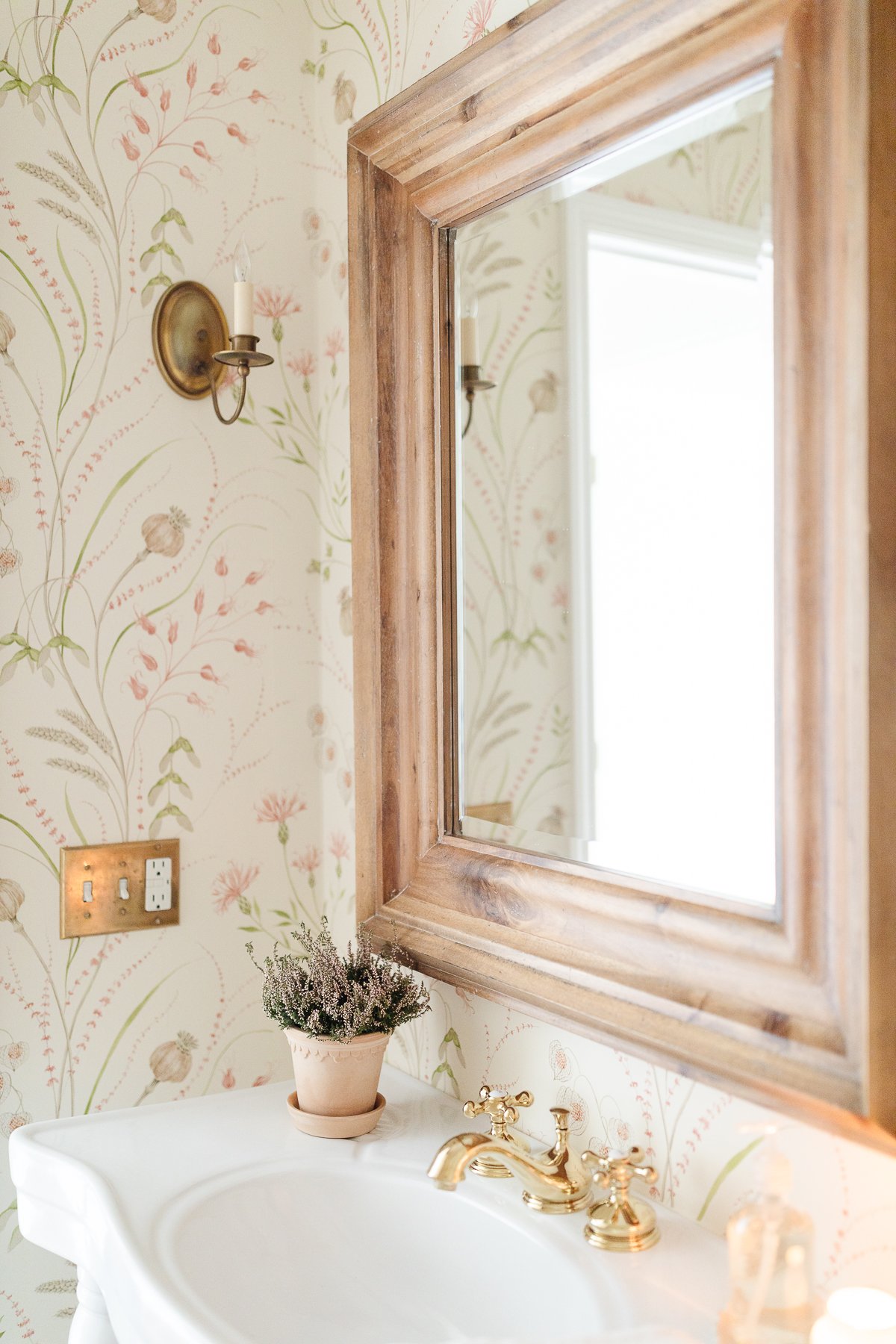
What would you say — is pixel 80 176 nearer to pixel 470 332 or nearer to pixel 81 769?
pixel 470 332

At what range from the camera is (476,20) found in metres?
1.30

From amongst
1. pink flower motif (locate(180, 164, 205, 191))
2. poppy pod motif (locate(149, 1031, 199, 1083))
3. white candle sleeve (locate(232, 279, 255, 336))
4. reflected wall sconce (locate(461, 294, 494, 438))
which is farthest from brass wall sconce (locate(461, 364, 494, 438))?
poppy pod motif (locate(149, 1031, 199, 1083))

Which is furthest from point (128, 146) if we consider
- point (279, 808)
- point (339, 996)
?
point (339, 996)

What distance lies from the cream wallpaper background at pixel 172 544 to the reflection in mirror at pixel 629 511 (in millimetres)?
329

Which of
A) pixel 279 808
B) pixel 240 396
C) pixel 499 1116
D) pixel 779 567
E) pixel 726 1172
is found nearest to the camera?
pixel 779 567

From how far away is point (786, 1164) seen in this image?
793mm

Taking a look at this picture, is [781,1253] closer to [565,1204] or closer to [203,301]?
[565,1204]

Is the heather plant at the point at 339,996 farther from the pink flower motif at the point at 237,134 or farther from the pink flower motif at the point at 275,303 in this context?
the pink flower motif at the point at 237,134

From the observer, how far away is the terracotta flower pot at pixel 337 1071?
4.09ft

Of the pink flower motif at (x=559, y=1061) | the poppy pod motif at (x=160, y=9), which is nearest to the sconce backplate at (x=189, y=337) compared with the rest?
the poppy pod motif at (x=160, y=9)

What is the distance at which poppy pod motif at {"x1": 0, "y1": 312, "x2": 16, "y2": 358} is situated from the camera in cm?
145

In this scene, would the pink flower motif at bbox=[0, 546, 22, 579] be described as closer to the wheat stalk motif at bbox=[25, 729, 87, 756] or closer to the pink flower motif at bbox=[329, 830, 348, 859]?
the wheat stalk motif at bbox=[25, 729, 87, 756]

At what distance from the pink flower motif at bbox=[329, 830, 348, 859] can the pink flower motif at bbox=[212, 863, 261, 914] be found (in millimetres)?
112

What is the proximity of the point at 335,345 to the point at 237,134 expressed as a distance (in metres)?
0.32
